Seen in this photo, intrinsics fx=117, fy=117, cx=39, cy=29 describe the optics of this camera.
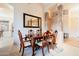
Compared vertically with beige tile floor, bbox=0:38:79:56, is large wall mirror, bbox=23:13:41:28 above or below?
above

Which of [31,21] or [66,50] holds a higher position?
[31,21]

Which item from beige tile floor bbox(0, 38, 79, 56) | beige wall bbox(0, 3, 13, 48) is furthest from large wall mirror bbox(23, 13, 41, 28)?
beige tile floor bbox(0, 38, 79, 56)

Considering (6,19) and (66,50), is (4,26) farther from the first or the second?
(66,50)

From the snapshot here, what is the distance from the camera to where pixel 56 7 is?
74.2 inches

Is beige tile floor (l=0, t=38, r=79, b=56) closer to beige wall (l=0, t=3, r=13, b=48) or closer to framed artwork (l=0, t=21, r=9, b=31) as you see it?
beige wall (l=0, t=3, r=13, b=48)

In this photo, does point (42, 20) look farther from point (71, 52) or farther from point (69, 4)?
point (71, 52)

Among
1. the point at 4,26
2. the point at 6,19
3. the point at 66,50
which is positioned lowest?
the point at 66,50

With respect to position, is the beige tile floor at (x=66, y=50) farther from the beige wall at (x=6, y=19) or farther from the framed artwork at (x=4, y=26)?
the framed artwork at (x=4, y=26)

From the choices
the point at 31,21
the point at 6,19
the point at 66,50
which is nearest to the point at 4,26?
the point at 6,19

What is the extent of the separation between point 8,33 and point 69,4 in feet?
3.52

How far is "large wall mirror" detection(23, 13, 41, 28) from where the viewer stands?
1.86 meters

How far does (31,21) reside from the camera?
6.15 ft

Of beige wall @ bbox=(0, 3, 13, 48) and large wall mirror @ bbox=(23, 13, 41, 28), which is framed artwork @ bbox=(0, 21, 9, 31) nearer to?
beige wall @ bbox=(0, 3, 13, 48)

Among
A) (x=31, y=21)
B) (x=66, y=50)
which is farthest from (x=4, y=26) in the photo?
(x=66, y=50)
